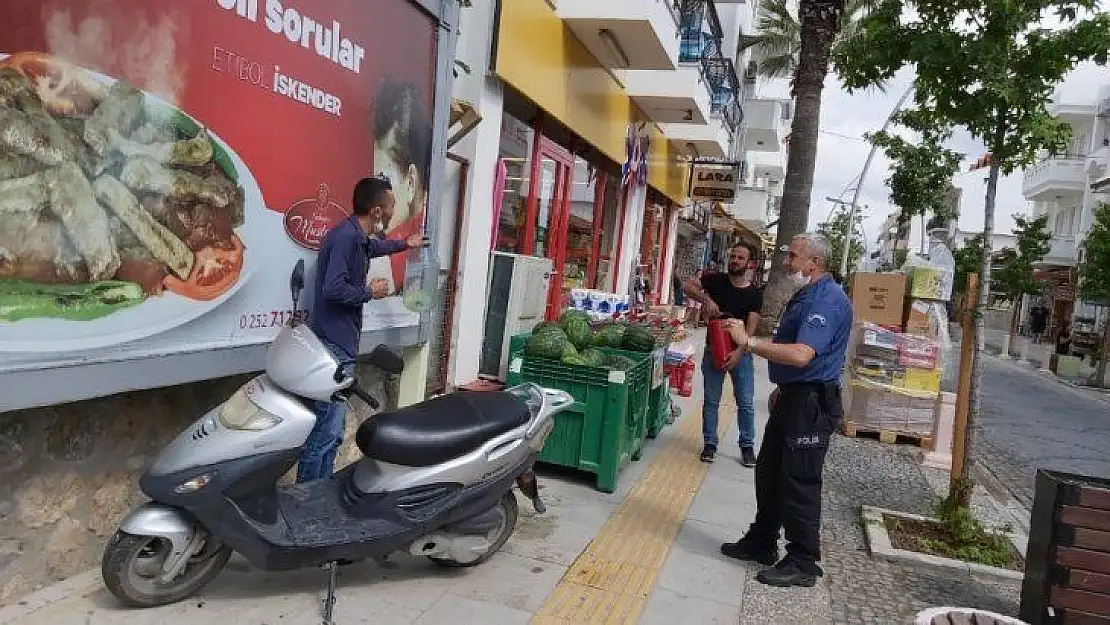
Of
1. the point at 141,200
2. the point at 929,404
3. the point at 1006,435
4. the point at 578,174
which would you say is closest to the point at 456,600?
the point at 141,200

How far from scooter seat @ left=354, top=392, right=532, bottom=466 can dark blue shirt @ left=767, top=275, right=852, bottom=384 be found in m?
1.53

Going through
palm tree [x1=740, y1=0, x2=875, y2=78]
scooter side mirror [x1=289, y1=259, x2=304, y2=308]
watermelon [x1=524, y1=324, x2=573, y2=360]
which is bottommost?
watermelon [x1=524, y1=324, x2=573, y2=360]

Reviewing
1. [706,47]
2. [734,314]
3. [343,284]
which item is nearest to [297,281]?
[343,284]

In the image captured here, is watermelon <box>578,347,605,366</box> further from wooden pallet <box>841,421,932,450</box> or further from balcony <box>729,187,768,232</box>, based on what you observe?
balcony <box>729,187,768,232</box>

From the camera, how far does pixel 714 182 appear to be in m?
18.8

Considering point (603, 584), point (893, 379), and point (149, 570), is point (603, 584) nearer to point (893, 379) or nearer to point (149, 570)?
point (149, 570)

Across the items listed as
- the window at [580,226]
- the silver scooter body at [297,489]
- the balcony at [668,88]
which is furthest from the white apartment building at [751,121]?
the silver scooter body at [297,489]

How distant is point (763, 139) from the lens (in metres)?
33.1

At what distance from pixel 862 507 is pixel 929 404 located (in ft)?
10.1

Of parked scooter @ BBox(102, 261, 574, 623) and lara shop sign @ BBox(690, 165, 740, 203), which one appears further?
lara shop sign @ BBox(690, 165, 740, 203)

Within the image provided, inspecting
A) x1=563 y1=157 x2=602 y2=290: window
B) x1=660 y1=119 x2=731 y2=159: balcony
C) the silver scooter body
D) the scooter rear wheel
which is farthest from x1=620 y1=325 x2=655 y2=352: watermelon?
x1=660 y1=119 x2=731 y2=159: balcony

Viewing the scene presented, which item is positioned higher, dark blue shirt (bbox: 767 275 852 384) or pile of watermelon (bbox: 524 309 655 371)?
dark blue shirt (bbox: 767 275 852 384)

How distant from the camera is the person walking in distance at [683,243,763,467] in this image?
21.3 feet

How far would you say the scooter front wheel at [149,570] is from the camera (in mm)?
3037
